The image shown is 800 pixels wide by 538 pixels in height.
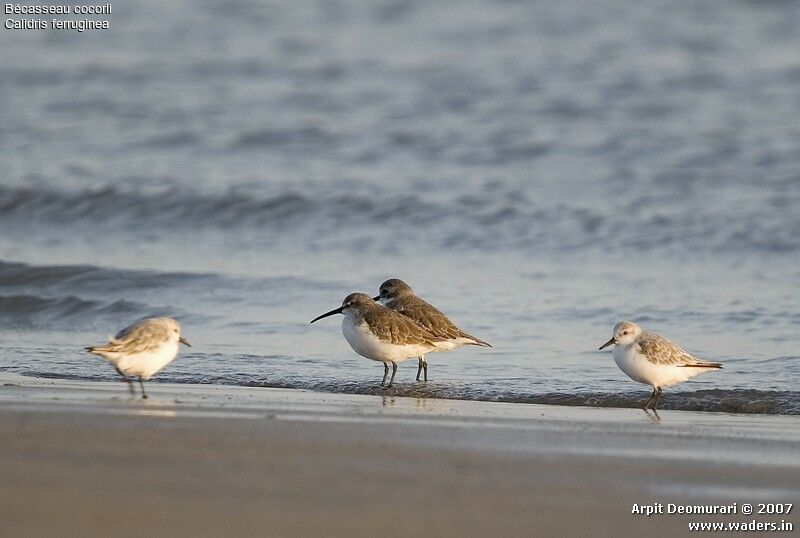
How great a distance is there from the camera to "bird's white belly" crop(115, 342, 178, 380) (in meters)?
7.29

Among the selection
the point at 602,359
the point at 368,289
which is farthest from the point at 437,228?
the point at 602,359

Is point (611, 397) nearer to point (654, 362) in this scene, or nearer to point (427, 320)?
point (654, 362)

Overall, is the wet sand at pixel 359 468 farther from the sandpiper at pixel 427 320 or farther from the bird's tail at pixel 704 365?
the sandpiper at pixel 427 320

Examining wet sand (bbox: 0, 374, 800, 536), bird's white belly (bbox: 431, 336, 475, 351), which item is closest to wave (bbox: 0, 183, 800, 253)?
bird's white belly (bbox: 431, 336, 475, 351)

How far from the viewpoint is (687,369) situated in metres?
7.89

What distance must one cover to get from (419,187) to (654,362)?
7445 mm

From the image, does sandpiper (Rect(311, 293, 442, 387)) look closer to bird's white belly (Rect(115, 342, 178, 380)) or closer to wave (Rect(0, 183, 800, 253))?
bird's white belly (Rect(115, 342, 178, 380))

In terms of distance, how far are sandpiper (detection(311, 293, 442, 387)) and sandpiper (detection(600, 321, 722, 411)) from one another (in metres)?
1.50

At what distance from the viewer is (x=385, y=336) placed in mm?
8641

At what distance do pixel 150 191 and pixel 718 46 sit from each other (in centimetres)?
955

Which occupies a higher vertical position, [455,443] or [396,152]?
[396,152]

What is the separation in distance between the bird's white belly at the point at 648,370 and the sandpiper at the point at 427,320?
1.36 meters

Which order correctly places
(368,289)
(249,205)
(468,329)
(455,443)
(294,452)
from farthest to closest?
(249,205) → (368,289) → (468,329) → (455,443) → (294,452)

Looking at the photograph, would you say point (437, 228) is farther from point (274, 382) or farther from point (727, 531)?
point (727, 531)
